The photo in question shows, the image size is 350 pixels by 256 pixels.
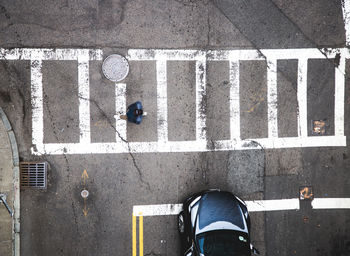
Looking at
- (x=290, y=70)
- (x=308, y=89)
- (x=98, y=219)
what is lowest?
(x=98, y=219)

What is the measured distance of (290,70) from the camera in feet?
24.4

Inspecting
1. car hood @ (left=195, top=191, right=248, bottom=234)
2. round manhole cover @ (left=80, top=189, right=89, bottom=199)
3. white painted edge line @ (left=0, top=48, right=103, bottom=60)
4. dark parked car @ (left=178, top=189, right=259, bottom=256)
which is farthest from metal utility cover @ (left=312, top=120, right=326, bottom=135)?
round manhole cover @ (left=80, top=189, right=89, bottom=199)

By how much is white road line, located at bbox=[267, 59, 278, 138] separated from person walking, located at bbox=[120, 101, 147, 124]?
3541mm

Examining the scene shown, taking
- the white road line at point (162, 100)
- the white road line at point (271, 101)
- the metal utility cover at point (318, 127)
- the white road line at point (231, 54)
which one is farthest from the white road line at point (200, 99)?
the metal utility cover at point (318, 127)

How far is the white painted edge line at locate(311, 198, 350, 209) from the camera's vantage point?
24.7 ft

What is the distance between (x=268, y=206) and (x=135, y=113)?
4.59 metres

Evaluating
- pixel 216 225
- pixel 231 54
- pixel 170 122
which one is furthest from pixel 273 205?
pixel 231 54

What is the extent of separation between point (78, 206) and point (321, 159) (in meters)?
7.00

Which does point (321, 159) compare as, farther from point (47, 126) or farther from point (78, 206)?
point (47, 126)

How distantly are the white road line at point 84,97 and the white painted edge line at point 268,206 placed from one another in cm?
250

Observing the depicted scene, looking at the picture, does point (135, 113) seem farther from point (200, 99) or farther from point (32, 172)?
point (32, 172)

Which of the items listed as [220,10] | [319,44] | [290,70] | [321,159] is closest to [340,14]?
[319,44]

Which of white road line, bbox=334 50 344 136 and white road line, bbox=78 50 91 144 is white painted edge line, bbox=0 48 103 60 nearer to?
white road line, bbox=78 50 91 144

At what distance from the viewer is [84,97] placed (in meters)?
7.06
